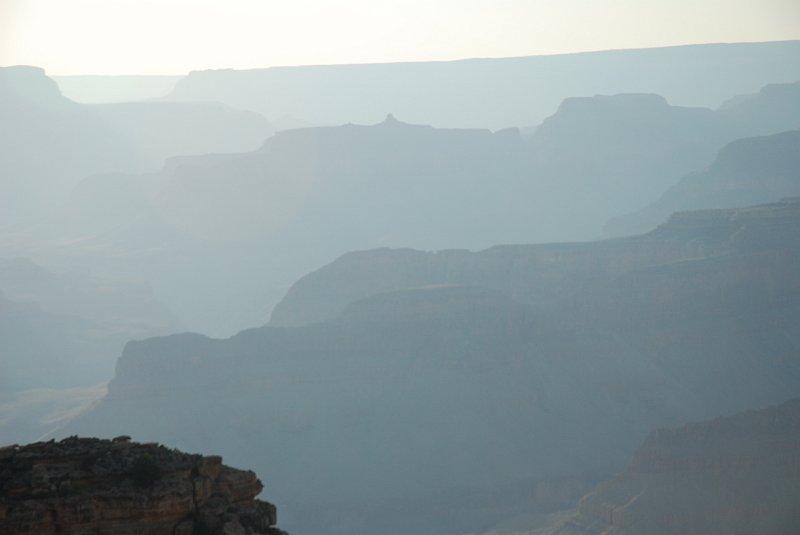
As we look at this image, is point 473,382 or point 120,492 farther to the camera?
point 473,382

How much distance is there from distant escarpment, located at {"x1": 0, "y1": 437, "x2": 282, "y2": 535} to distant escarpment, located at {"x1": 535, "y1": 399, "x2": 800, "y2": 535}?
3881cm

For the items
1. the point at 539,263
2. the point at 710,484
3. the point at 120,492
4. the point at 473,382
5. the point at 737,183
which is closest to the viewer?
the point at 120,492

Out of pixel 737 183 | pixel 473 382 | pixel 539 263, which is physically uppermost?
pixel 737 183

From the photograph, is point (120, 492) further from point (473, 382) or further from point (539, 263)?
point (539, 263)

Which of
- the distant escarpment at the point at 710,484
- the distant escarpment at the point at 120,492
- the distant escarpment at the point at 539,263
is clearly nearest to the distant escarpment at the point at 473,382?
the distant escarpment at the point at 539,263

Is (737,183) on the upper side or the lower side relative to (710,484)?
upper

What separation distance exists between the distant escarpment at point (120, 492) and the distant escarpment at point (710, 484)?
3881 cm

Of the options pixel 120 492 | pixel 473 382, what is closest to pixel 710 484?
pixel 473 382

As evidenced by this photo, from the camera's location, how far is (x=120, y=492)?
23.5m

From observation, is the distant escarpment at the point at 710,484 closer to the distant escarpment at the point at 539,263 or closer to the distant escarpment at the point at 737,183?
the distant escarpment at the point at 539,263

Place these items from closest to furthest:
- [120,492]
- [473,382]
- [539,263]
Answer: [120,492] < [473,382] < [539,263]

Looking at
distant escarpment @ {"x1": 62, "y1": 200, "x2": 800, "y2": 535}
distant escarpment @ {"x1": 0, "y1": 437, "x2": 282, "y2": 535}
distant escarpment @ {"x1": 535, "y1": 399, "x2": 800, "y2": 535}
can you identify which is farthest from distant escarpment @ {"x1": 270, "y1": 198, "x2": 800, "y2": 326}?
distant escarpment @ {"x1": 0, "y1": 437, "x2": 282, "y2": 535}

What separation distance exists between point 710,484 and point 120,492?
43.6 m

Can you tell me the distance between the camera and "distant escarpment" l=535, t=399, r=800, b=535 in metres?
61.3
